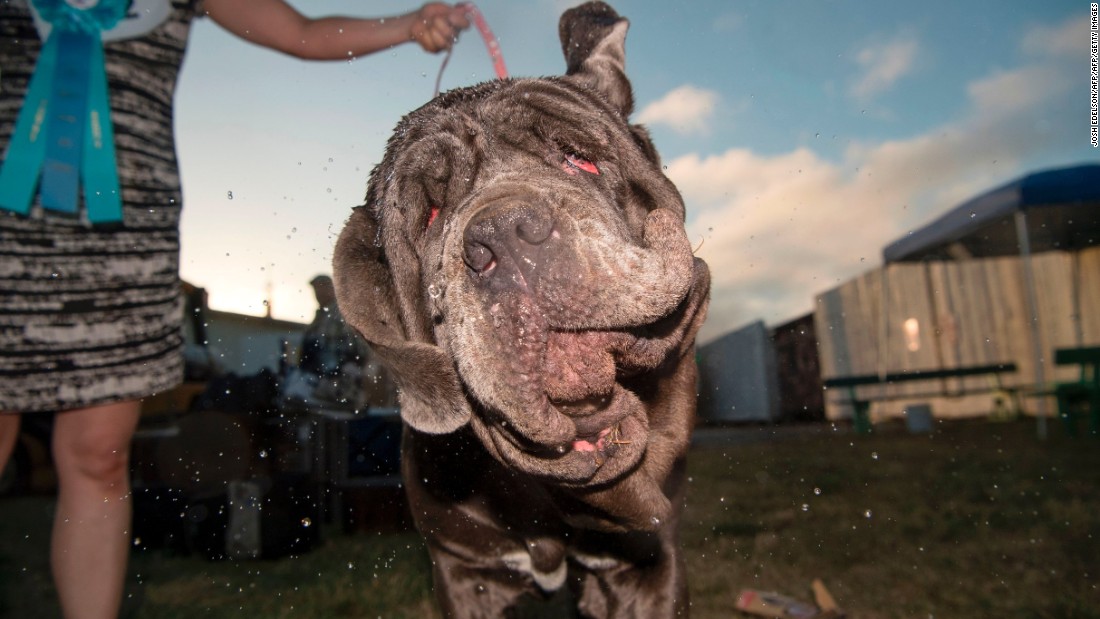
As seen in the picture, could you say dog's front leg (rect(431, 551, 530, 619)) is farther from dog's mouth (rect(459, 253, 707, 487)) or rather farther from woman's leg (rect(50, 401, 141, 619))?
woman's leg (rect(50, 401, 141, 619))

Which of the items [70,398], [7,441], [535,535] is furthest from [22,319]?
[535,535]

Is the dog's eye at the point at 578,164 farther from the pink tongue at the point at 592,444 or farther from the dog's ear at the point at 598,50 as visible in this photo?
the pink tongue at the point at 592,444

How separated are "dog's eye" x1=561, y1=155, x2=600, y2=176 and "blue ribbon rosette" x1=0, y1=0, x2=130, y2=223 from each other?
1286 millimetres

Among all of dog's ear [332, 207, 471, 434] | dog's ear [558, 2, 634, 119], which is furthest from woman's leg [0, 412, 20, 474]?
dog's ear [558, 2, 634, 119]

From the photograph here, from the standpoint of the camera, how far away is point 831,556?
3.36 m

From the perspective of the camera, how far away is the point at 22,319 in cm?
202

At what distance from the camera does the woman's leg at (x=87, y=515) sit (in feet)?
6.91

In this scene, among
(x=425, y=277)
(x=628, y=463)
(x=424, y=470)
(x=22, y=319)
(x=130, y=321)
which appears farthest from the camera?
(x=424, y=470)

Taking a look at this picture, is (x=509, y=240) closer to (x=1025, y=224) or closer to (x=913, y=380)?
(x=1025, y=224)

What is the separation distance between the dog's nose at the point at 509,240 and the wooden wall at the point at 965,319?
26.3ft

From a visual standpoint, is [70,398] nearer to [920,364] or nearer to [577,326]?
[577,326]

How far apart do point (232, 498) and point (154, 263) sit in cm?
212

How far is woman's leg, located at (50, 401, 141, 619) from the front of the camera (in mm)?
2105

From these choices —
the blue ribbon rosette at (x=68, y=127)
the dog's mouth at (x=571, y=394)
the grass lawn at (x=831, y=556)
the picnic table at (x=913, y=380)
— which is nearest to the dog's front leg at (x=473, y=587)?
the grass lawn at (x=831, y=556)
